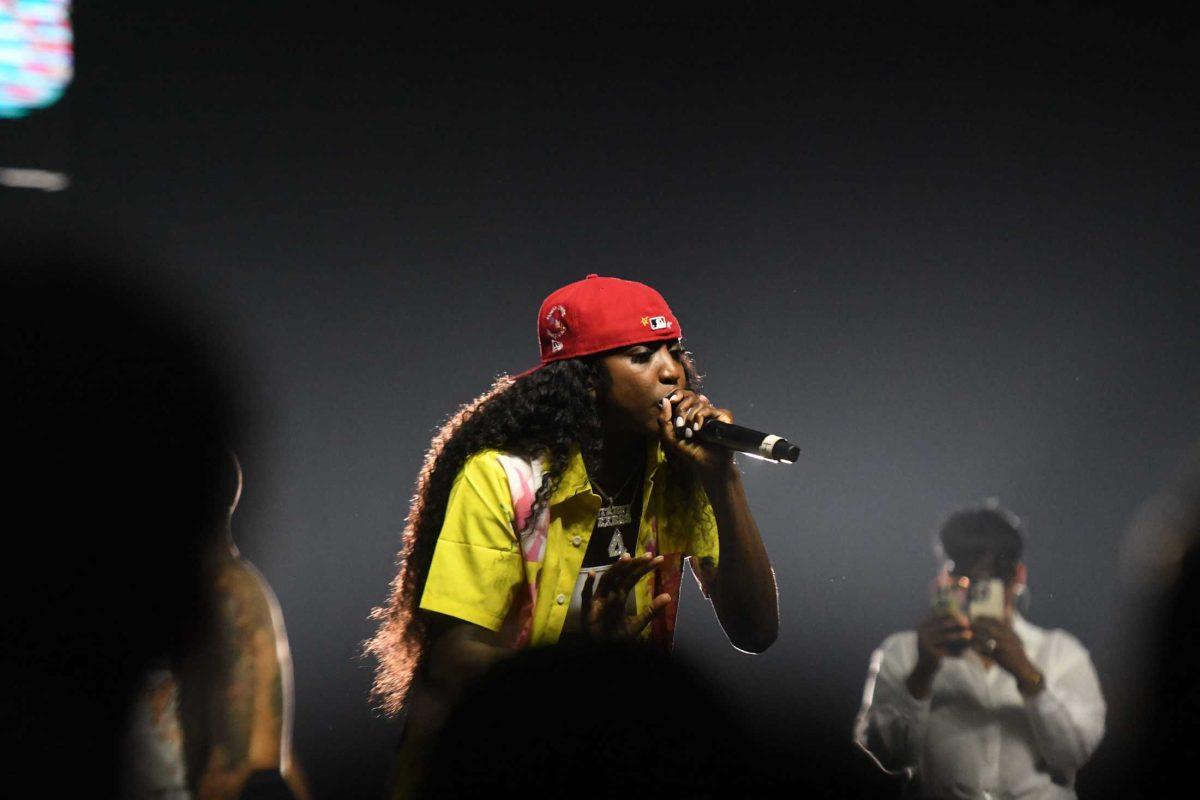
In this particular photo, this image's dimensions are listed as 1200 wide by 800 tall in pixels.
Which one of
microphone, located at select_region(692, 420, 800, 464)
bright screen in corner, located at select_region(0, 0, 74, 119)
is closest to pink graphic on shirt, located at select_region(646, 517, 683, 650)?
microphone, located at select_region(692, 420, 800, 464)

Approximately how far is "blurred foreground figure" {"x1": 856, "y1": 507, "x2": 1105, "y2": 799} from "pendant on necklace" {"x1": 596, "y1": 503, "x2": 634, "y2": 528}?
1.03m

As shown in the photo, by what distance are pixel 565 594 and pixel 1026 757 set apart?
1.30 metres

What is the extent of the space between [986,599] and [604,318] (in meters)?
1.38

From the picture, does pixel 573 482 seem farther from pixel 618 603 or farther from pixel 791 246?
pixel 791 246

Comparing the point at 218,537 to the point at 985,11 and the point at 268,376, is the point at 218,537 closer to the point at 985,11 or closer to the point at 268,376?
the point at 268,376

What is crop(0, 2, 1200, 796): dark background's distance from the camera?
2.83 m

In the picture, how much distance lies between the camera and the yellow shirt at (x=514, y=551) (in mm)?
1742

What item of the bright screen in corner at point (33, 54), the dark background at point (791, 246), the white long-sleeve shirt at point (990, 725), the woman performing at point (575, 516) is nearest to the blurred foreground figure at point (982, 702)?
the white long-sleeve shirt at point (990, 725)

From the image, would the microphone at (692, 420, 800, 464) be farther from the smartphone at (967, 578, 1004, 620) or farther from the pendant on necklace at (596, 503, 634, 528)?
the smartphone at (967, 578, 1004, 620)

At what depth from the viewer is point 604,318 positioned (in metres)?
1.94

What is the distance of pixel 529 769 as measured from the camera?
792 mm

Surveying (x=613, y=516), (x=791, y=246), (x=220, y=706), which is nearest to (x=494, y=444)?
(x=613, y=516)

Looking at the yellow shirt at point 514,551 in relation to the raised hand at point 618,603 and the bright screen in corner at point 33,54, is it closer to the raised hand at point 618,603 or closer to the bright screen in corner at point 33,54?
the raised hand at point 618,603

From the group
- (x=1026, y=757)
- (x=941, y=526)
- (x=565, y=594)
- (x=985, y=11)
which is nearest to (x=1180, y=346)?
(x=941, y=526)
